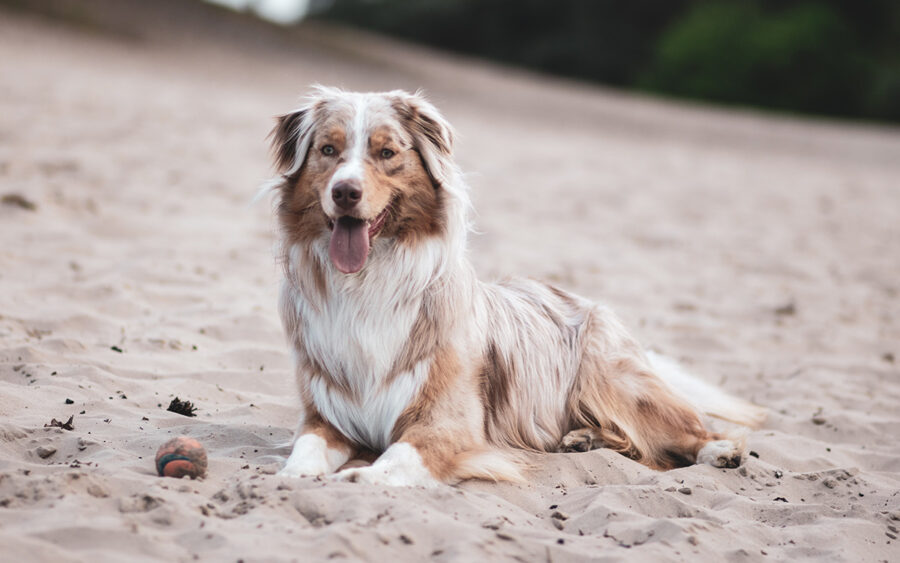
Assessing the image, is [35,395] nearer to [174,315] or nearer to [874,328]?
[174,315]

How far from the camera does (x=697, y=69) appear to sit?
41625 mm

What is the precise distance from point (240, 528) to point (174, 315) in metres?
3.51

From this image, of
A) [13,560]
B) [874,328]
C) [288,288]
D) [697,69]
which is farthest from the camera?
[697,69]

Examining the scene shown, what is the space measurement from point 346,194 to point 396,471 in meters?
1.29

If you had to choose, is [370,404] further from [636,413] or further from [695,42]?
[695,42]

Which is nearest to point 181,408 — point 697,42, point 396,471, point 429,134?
point 396,471

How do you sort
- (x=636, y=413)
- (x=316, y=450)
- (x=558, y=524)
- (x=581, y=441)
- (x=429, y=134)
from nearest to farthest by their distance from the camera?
(x=558, y=524)
(x=316, y=450)
(x=429, y=134)
(x=581, y=441)
(x=636, y=413)

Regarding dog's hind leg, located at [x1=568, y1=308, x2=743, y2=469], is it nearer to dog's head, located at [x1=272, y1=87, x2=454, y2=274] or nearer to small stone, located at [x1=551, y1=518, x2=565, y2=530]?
small stone, located at [x1=551, y1=518, x2=565, y2=530]

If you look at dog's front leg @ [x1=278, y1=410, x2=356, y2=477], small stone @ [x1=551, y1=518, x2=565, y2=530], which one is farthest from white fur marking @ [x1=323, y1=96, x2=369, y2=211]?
small stone @ [x1=551, y1=518, x2=565, y2=530]

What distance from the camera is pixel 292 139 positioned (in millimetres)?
4734

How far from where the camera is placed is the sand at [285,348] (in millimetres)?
3479

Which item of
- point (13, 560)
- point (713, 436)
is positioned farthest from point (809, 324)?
point (13, 560)

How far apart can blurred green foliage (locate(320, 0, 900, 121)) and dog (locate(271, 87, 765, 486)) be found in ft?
113

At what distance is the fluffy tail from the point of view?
549cm
